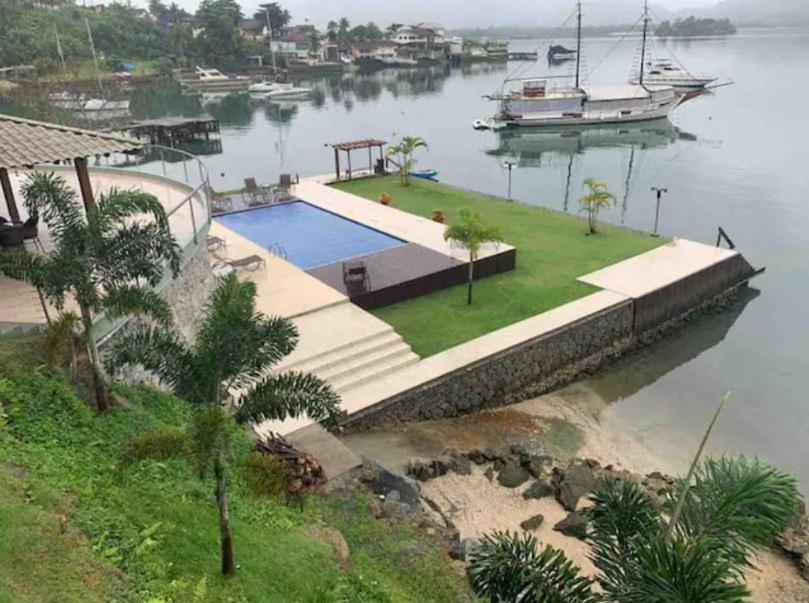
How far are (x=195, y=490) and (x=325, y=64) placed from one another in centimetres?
12215

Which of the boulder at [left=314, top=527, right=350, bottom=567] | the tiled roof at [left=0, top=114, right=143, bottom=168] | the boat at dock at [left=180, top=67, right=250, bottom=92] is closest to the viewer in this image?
the boulder at [left=314, top=527, right=350, bottom=567]

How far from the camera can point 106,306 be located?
9.25m

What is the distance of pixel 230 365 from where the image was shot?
7.68 meters

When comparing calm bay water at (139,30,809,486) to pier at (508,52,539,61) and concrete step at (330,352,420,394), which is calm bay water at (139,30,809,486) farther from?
pier at (508,52,539,61)

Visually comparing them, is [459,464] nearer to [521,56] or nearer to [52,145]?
[52,145]

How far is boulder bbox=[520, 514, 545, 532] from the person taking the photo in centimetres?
1283

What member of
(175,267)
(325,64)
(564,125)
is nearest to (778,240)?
(175,267)

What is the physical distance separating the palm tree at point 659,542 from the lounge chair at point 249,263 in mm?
14755

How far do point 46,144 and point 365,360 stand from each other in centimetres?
875

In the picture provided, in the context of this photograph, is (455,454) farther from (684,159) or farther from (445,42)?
(445,42)

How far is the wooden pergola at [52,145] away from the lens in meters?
11.2

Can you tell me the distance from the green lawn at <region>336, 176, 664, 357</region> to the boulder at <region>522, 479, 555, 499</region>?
4.82 metres

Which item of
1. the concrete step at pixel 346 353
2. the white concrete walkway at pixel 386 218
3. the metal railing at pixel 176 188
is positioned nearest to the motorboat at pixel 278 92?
the white concrete walkway at pixel 386 218

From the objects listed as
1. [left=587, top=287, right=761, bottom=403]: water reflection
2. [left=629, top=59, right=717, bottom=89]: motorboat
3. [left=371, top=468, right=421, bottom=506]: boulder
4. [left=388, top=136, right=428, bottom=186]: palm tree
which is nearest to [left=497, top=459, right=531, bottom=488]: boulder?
[left=371, top=468, right=421, bottom=506]: boulder
